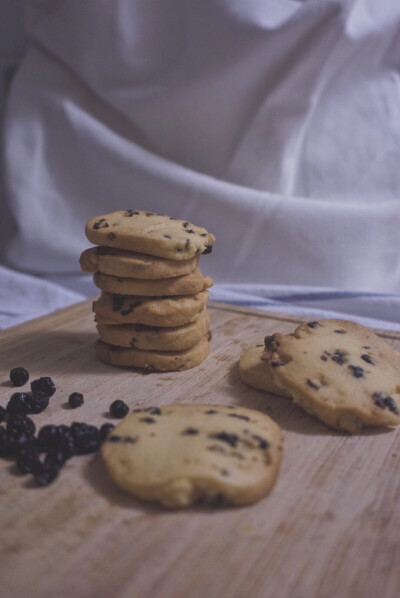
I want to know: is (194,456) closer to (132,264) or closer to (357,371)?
(357,371)

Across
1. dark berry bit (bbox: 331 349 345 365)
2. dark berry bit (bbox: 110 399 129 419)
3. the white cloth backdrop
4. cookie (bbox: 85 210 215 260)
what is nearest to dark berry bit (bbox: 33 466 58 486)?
dark berry bit (bbox: 110 399 129 419)

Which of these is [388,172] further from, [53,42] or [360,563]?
[360,563]

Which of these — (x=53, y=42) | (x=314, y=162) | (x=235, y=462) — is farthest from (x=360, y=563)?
(x=53, y=42)

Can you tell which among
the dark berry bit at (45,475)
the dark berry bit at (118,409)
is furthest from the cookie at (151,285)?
the dark berry bit at (45,475)

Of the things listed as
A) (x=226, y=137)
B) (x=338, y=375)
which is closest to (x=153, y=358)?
(x=338, y=375)

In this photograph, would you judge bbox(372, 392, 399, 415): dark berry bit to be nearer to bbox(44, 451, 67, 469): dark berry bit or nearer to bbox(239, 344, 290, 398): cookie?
bbox(239, 344, 290, 398): cookie
